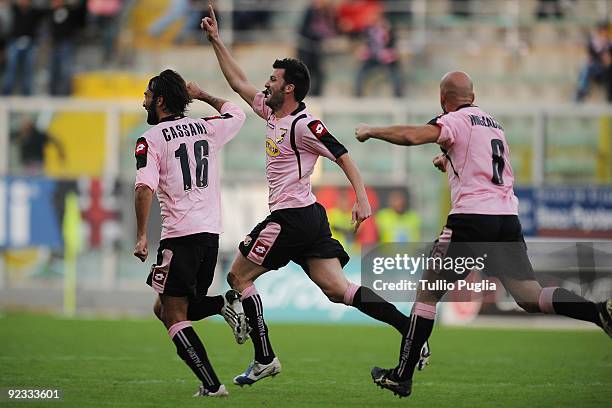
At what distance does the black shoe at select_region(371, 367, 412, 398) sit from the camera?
8047mm

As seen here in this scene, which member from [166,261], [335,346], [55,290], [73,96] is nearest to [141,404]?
[166,261]

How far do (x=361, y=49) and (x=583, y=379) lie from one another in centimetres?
1292

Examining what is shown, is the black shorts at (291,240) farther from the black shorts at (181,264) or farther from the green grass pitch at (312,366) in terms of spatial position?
the green grass pitch at (312,366)

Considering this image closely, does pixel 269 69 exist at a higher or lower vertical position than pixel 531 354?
higher

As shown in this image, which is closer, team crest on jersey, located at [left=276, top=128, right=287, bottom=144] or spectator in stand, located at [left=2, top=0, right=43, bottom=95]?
team crest on jersey, located at [left=276, top=128, right=287, bottom=144]

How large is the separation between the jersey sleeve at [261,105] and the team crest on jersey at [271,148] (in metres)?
0.28

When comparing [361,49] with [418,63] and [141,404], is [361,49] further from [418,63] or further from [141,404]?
[141,404]

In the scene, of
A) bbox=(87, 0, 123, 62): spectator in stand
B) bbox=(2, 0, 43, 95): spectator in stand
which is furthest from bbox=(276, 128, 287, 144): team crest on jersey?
bbox=(87, 0, 123, 62): spectator in stand

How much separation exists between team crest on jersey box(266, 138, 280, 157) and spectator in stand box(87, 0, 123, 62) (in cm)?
1448

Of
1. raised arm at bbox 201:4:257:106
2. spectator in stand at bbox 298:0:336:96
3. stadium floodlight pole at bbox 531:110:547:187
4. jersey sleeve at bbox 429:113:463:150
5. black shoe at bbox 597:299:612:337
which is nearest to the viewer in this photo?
black shoe at bbox 597:299:612:337

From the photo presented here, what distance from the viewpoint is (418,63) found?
22.1 metres

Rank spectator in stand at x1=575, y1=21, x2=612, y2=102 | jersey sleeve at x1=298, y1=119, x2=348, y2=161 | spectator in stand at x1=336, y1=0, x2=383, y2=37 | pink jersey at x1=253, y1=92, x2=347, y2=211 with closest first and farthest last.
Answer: jersey sleeve at x1=298, y1=119, x2=348, y2=161 < pink jersey at x1=253, y1=92, x2=347, y2=211 < spectator in stand at x1=575, y1=21, x2=612, y2=102 < spectator in stand at x1=336, y1=0, x2=383, y2=37

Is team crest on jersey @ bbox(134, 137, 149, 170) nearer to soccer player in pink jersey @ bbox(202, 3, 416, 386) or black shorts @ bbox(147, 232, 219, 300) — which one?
black shorts @ bbox(147, 232, 219, 300)

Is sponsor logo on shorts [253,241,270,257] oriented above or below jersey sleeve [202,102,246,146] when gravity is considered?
below
